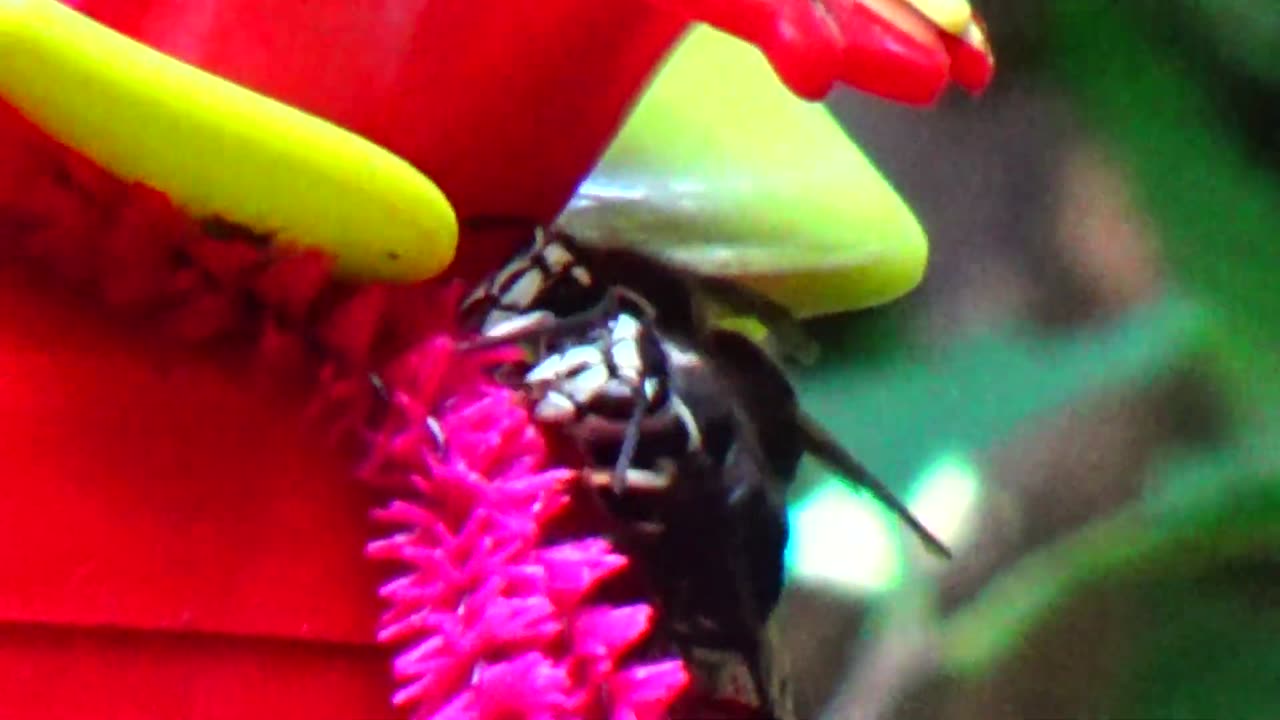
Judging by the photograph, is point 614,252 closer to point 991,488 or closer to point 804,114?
point 804,114

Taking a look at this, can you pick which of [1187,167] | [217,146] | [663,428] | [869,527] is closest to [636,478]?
[663,428]

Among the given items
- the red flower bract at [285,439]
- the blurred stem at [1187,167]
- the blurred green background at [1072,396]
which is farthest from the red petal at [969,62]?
the blurred stem at [1187,167]

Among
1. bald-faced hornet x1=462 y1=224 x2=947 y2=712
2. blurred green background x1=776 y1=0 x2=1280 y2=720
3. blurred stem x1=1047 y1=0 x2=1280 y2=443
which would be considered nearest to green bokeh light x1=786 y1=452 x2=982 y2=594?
blurred green background x1=776 y1=0 x2=1280 y2=720

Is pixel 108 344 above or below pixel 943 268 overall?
above

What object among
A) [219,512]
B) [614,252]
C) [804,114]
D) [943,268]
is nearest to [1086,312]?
[943,268]

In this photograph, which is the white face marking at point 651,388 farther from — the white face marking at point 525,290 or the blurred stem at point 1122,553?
the blurred stem at point 1122,553
